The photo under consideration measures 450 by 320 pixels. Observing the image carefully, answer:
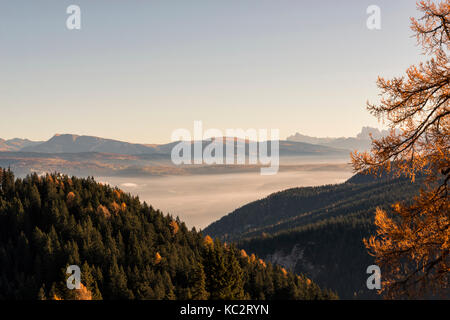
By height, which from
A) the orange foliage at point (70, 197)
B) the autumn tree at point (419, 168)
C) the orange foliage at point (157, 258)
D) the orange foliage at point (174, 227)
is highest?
the autumn tree at point (419, 168)

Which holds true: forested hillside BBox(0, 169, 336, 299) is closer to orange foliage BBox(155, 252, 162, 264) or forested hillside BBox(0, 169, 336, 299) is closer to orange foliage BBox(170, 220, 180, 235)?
orange foliage BBox(170, 220, 180, 235)

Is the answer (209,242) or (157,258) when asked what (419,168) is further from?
(157,258)

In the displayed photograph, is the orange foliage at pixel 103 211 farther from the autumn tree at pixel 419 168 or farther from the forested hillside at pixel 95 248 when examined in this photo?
the autumn tree at pixel 419 168

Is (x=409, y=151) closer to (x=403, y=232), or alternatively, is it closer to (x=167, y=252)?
(x=403, y=232)

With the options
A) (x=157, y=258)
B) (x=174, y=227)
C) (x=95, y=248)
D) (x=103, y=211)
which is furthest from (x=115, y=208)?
(x=95, y=248)

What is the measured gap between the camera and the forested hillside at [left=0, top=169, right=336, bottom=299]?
97.4m

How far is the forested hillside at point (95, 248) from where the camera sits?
97438 millimetres

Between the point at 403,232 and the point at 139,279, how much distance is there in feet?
336

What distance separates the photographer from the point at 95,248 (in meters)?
111

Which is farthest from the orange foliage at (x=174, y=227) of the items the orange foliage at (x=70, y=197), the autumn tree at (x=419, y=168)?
the autumn tree at (x=419, y=168)

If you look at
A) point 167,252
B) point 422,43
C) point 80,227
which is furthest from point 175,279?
point 422,43

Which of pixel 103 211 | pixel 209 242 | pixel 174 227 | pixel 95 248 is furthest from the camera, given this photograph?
pixel 174 227

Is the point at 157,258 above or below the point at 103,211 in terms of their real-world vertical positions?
below

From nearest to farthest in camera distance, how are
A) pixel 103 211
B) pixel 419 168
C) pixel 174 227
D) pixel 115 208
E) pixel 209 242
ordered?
pixel 419 168 < pixel 209 242 < pixel 103 211 < pixel 115 208 < pixel 174 227
